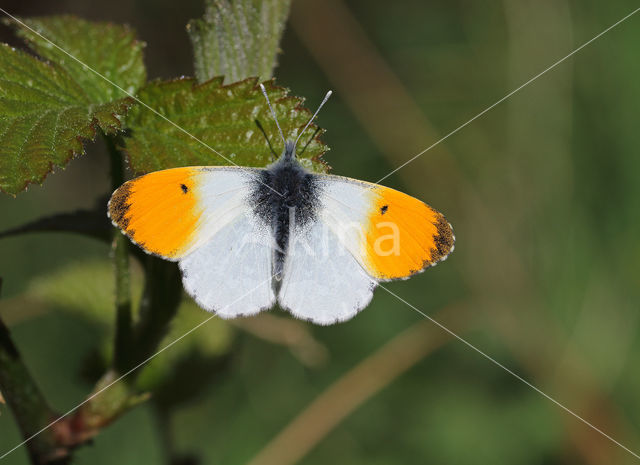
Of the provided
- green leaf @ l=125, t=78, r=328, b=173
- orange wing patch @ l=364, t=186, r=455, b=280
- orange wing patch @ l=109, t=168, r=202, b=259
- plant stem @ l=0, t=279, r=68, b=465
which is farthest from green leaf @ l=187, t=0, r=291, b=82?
plant stem @ l=0, t=279, r=68, b=465

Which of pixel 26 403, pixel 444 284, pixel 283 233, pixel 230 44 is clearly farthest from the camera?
pixel 444 284

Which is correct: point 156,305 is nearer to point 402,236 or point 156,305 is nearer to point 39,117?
point 39,117

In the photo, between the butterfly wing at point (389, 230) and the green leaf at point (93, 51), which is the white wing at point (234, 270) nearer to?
the butterfly wing at point (389, 230)

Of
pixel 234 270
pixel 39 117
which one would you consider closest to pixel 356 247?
pixel 234 270

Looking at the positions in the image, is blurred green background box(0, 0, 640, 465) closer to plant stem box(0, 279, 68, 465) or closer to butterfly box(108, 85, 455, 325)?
butterfly box(108, 85, 455, 325)

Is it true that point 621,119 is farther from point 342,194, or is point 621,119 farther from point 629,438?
point 342,194

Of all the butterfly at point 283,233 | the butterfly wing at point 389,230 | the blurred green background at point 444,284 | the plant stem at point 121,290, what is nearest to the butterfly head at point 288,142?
the butterfly at point 283,233
